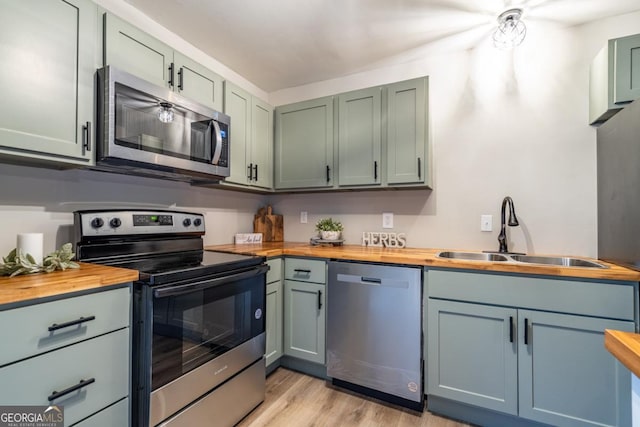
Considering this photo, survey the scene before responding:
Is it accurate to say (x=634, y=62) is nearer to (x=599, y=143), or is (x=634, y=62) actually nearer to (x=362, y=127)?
(x=599, y=143)

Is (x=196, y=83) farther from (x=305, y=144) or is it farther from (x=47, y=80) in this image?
(x=305, y=144)

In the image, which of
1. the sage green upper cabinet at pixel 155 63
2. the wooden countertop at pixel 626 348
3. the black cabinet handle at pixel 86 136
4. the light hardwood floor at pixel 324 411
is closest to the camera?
the wooden countertop at pixel 626 348

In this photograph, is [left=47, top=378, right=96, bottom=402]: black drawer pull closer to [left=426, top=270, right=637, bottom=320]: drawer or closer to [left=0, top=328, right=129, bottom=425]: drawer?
[left=0, top=328, right=129, bottom=425]: drawer

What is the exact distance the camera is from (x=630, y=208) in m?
1.44

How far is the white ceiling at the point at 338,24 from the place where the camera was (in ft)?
5.78

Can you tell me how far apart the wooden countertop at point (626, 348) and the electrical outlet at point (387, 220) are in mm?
1726

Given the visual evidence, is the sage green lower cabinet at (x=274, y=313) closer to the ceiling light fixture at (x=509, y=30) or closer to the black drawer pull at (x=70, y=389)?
the black drawer pull at (x=70, y=389)

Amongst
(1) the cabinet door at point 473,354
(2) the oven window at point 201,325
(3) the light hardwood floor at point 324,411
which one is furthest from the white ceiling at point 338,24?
(3) the light hardwood floor at point 324,411

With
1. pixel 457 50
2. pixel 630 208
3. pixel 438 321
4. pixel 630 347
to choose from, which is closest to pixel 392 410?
pixel 438 321

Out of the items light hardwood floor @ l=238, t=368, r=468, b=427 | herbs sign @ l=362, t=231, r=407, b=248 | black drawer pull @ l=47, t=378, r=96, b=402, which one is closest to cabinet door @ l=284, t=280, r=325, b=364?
light hardwood floor @ l=238, t=368, r=468, b=427

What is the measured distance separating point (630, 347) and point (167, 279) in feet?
4.91

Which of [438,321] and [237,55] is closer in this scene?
[438,321]

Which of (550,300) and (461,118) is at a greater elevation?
(461,118)

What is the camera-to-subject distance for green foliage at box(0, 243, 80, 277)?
111 cm
